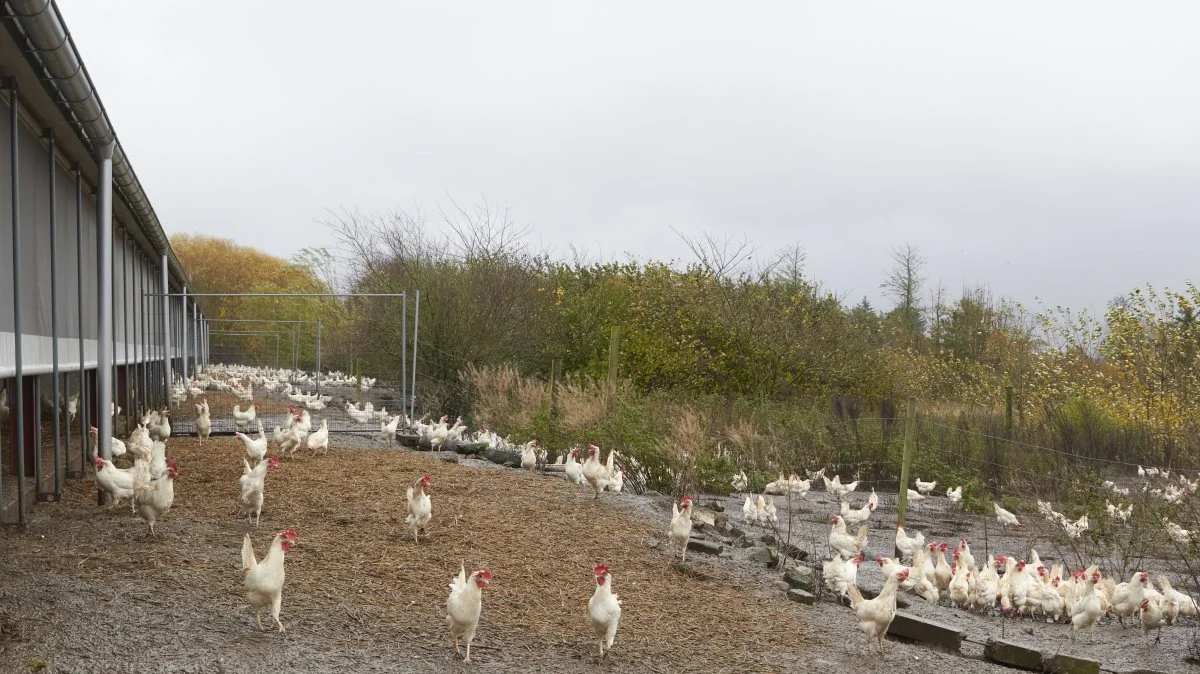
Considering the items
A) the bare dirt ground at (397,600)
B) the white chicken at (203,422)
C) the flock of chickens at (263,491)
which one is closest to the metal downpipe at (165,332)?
the flock of chickens at (263,491)

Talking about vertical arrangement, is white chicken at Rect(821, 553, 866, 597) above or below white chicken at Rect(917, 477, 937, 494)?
above

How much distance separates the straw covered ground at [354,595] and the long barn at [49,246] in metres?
0.58

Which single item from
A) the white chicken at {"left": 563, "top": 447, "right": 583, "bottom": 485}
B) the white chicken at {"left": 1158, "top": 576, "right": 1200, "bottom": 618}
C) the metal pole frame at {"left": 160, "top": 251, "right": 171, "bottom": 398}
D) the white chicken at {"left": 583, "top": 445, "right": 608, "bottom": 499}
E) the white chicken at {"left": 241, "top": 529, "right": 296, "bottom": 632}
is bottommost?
the white chicken at {"left": 1158, "top": 576, "right": 1200, "bottom": 618}

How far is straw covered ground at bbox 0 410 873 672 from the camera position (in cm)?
523

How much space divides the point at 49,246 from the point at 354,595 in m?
4.82

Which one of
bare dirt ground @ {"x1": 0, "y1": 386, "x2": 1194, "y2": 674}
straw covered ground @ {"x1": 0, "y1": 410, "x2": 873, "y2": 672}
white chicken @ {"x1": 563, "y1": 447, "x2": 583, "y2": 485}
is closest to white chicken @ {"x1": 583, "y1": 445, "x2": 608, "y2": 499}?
bare dirt ground @ {"x1": 0, "y1": 386, "x2": 1194, "y2": 674}

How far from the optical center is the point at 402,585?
265 inches

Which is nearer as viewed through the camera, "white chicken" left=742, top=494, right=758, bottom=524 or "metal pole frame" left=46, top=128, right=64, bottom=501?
"metal pole frame" left=46, top=128, right=64, bottom=501

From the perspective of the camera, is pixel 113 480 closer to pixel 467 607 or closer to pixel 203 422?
pixel 467 607

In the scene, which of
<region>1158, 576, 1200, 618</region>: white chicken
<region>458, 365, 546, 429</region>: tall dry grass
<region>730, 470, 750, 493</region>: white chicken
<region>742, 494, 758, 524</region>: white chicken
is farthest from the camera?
<region>458, 365, 546, 429</region>: tall dry grass

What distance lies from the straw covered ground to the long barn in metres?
0.58

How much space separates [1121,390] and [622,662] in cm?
1642

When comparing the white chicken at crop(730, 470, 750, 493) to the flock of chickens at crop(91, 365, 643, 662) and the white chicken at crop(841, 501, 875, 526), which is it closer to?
the flock of chickens at crop(91, 365, 643, 662)

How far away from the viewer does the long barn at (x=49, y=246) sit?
21.7 feet
